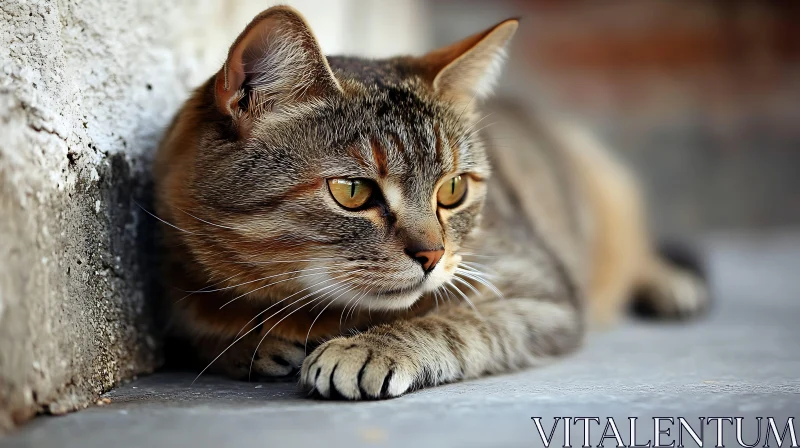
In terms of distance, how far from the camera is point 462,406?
1667 millimetres

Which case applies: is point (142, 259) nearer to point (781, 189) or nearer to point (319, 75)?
point (319, 75)

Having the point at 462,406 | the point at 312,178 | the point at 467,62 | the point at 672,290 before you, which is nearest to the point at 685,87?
the point at 672,290

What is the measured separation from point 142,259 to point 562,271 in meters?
1.52

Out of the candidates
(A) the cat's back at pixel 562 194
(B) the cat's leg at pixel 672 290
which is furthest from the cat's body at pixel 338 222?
(B) the cat's leg at pixel 672 290

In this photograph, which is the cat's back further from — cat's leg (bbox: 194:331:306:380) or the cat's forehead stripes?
cat's leg (bbox: 194:331:306:380)

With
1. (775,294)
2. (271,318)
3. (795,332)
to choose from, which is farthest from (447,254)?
(775,294)

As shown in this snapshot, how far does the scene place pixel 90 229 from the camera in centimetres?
189

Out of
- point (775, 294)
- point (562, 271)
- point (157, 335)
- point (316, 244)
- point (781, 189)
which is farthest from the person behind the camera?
point (781, 189)

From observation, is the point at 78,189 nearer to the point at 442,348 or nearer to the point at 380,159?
the point at 380,159

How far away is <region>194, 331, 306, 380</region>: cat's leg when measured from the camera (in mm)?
2010

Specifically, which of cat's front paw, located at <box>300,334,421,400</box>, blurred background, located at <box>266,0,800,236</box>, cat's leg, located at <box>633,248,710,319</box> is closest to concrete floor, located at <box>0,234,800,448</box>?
cat's front paw, located at <box>300,334,421,400</box>

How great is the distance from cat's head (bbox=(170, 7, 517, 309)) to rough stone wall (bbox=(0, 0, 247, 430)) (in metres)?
0.23

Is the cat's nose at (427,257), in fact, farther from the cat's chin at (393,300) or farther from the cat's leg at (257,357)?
the cat's leg at (257,357)

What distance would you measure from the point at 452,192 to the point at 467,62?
1.38 ft
